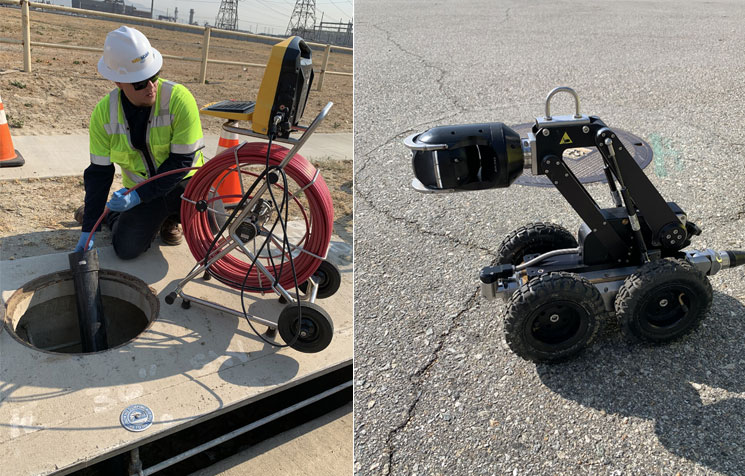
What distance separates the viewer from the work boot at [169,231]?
13.3 feet

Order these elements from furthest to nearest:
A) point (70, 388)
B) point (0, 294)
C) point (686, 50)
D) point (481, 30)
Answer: point (481, 30) < point (686, 50) < point (0, 294) < point (70, 388)

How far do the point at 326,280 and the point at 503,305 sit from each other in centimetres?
108

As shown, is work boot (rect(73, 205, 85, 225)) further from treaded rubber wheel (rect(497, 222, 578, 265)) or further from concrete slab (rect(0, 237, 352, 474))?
treaded rubber wheel (rect(497, 222, 578, 265))

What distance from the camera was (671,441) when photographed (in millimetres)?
2309

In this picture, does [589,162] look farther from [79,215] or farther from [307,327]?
[79,215]

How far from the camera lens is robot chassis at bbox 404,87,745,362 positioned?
2.43m

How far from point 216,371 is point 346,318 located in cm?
81

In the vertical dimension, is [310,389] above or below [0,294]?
below

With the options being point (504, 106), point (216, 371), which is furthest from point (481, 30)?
point (216, 371)

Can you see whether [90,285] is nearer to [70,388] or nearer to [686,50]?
[70,388]

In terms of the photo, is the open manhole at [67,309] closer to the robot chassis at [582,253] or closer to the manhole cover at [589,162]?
the robot chassis at [582,253]

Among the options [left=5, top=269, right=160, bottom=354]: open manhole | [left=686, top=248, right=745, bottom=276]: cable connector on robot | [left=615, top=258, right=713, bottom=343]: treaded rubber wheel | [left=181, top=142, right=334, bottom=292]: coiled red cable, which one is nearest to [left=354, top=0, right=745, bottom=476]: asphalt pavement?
[left=615, top=258, right=713, bottom=343]: treaded rubber wheel

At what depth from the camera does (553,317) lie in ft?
8.69

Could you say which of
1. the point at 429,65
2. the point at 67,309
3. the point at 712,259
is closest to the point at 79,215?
the point at 67,309
